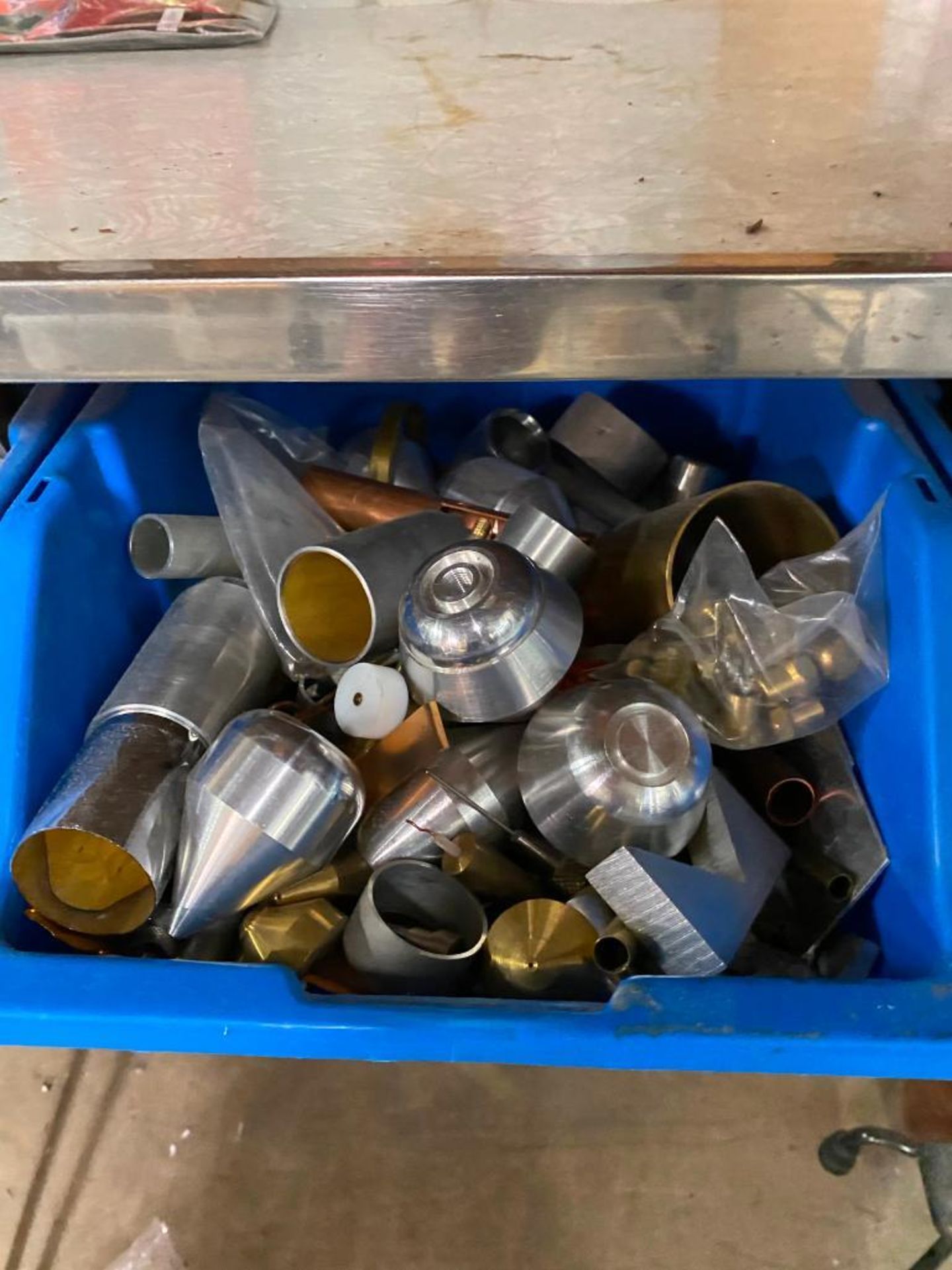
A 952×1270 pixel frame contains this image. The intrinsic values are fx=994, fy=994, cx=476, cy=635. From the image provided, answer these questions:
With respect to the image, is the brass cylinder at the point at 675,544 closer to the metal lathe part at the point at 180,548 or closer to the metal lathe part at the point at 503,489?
the metal lathe part at the point at 503,489

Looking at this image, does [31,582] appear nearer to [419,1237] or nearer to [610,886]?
[610,886]

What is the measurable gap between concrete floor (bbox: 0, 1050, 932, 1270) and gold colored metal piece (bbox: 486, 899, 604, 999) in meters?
0.28

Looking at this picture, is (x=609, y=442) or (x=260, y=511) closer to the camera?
(x=260, y=511)

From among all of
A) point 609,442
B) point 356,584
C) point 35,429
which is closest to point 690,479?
point 609,442

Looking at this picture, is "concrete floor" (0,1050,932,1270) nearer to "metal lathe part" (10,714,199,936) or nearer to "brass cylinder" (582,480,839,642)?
"metal lathe part" (10,714,199,936)

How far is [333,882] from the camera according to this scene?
0.66m

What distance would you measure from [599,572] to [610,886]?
298mm

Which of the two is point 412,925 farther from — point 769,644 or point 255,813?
point 769,644

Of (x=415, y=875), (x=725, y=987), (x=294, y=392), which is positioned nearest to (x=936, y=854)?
(x=725, y=987)

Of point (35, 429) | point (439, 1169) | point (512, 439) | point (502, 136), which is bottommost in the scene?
point (439, 1169)

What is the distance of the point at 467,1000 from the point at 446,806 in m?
0.13

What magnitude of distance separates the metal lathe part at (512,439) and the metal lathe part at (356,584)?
0.16m

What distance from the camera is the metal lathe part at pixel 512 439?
0.92 meters

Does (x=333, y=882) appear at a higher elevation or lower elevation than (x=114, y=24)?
lower
